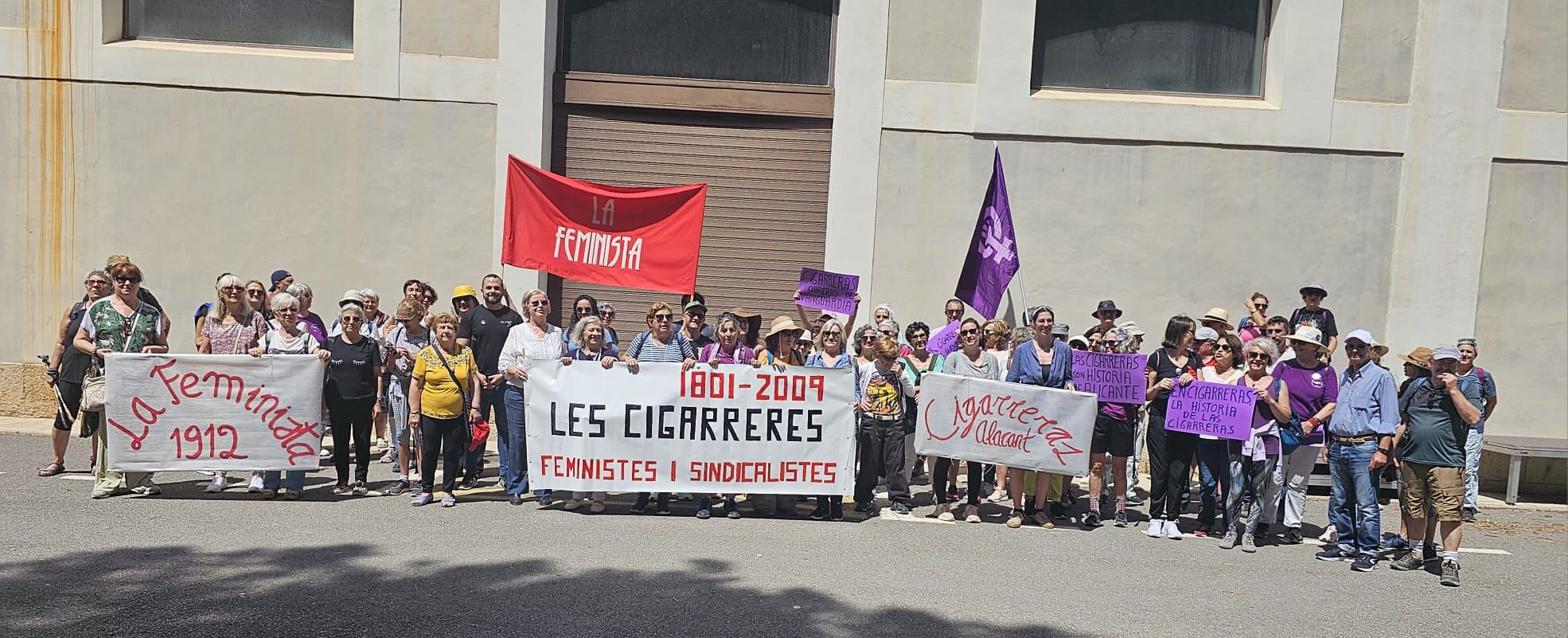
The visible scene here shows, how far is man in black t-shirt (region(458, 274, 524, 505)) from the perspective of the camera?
891cm

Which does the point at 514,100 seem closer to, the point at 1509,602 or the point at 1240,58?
the point at 1240,58

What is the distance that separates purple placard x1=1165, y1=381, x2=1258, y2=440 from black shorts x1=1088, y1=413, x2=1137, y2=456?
1.10 feet

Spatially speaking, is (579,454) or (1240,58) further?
(1240,58)

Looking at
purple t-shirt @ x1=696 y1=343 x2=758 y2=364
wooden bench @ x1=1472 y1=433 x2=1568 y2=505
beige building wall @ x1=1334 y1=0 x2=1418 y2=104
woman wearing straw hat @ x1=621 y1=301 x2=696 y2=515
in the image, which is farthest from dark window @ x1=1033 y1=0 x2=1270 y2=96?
woman wearing straw hat @ x1=621 y1=301 x2=696 y2=515

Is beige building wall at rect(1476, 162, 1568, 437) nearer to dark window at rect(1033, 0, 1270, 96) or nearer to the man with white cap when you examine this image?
dark window at rect(1033, 0, 1270, 96)

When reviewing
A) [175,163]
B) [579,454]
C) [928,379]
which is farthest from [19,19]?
[928,379]

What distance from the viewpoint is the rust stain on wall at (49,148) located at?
11523 mm

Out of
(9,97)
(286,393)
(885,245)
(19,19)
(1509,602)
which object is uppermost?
(19,19)

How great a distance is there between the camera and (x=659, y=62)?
1238 cm

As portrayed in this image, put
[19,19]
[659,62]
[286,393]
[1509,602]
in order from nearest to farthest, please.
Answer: [1509,602] < [286,393] < [19,19] < [659,62]

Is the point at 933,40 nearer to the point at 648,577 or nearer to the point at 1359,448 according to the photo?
the point at 1359,448

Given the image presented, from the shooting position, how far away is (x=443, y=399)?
8.40m

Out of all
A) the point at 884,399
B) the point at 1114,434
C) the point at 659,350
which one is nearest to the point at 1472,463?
the point at 1114,434

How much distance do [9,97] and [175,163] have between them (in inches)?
70.0
